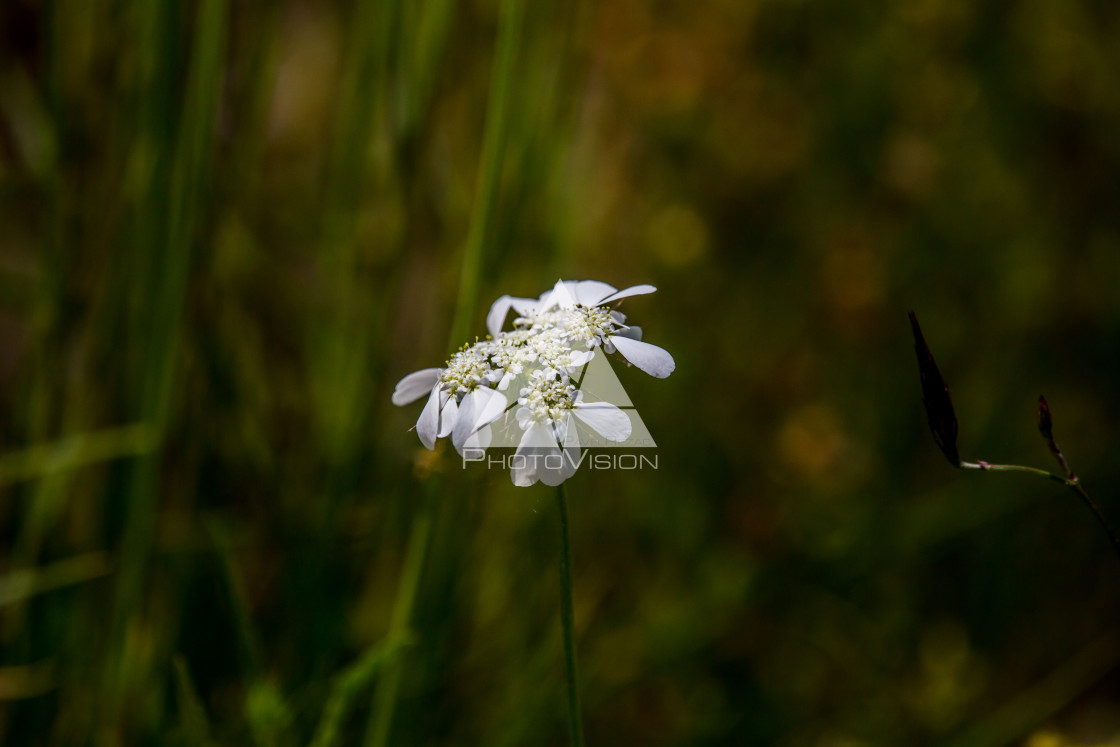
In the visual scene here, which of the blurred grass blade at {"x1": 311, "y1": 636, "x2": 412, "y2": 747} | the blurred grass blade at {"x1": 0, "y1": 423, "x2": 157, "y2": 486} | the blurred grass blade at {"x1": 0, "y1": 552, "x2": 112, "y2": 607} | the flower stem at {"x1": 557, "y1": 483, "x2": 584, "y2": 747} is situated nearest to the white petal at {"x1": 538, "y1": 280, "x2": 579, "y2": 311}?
the flower stem at {"x1": 557, "y1": 483, "x2": 584, "y2": 747}

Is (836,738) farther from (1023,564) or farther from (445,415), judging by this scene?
(445,415)

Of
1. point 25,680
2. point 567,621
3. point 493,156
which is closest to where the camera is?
point 567,621

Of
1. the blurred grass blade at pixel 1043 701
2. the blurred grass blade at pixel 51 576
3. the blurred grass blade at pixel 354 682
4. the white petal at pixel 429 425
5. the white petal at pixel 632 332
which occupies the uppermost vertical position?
the white petal at pixel 632 332

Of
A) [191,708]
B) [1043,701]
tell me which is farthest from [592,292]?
[1043,701]

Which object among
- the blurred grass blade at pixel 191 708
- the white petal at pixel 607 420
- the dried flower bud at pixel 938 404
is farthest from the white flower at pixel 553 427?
the blurred grass blade at pixel 191 708

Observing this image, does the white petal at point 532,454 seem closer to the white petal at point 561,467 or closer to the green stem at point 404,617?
the white petal at point 561,467

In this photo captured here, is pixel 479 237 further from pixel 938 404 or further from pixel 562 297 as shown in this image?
pixel 938 404

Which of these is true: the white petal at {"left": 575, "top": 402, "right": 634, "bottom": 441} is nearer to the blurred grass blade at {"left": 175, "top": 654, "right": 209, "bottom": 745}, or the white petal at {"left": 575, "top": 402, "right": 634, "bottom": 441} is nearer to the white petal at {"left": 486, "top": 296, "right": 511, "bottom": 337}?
the white petal at {"left": 486, "top": 296, "right": 511, "bottom": 337}

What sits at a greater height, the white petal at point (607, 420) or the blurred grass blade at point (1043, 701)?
the white petal at point (607, 420)
